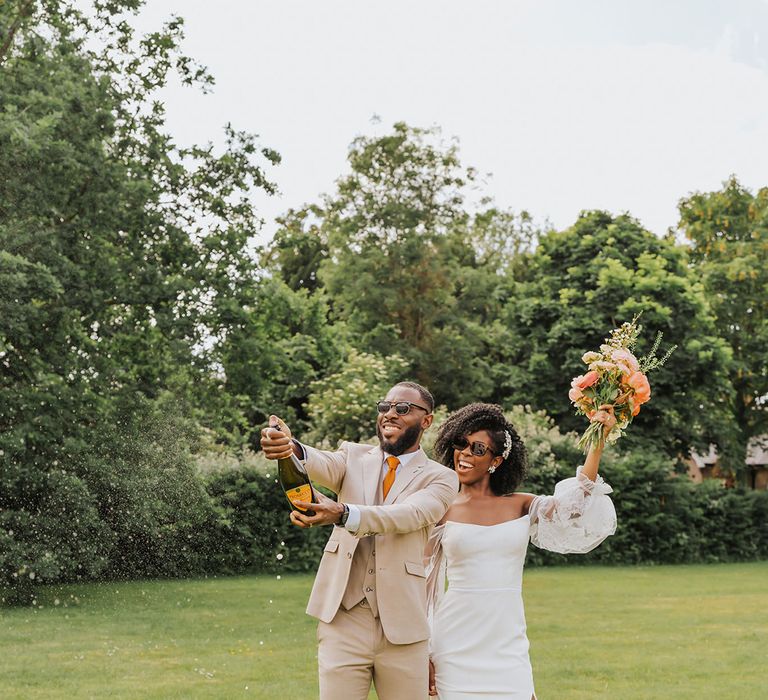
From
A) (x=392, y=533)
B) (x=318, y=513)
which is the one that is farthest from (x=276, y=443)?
(x=392, y=533)

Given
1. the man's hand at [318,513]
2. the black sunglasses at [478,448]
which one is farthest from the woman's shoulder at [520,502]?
the man's hand at [318,513]

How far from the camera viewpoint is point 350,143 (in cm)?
3791

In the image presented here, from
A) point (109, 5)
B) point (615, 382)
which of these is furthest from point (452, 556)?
point (109, 5)

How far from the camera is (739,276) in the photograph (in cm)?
3722

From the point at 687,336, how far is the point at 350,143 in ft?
43.1

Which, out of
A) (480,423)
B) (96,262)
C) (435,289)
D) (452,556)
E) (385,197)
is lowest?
(452,556)

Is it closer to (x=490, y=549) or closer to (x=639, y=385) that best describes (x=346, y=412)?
(x=490, y=549)

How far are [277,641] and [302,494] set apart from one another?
34.1ft

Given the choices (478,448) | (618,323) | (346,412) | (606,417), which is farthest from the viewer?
(618,323)

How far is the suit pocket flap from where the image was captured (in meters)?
4.96

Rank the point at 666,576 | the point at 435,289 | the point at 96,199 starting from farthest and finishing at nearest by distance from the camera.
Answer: the point at 435,289 < the point at 666,576 < the point at 96,199

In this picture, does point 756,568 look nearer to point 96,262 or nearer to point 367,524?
point 96,262

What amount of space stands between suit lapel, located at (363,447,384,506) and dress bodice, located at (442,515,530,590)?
1.72ft

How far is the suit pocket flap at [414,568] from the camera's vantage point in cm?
496
